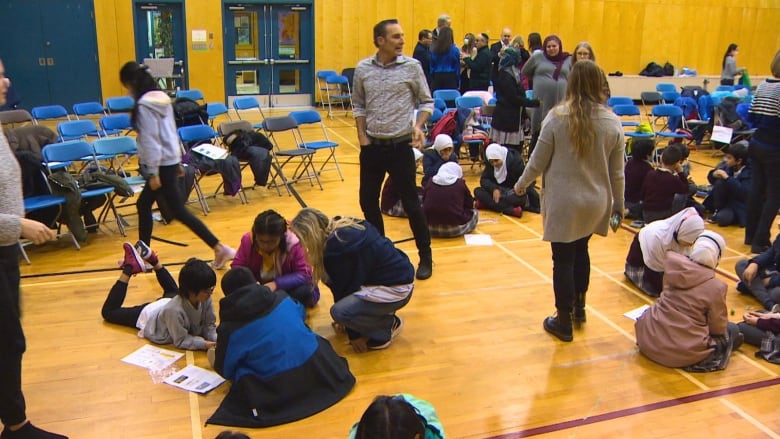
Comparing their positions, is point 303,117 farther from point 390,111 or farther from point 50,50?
point 50,50

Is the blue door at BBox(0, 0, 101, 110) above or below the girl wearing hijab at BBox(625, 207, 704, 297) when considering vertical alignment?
above

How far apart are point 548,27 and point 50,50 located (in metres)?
10.9

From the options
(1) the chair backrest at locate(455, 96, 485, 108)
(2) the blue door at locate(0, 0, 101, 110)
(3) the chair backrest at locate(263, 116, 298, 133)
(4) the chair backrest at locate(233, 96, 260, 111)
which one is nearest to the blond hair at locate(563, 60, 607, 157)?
(3) the chair backrest at locate(263, 116, 298, 133)

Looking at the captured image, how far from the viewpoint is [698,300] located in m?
3.75

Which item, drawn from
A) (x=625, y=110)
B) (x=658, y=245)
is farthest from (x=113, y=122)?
(x=625, y=110)

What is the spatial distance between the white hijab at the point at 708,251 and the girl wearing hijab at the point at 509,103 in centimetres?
373

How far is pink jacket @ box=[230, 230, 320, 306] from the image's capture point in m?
3.97

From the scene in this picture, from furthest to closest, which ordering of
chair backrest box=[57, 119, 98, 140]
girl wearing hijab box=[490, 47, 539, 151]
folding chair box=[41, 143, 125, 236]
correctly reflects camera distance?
chair backrest box=[57, 119, 98, 140]
girl wearing hijab box=[490, 47, 539, 151]
folding chair box=[41, 143, 125, 236]

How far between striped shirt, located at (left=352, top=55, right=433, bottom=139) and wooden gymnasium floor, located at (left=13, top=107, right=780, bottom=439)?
120cm

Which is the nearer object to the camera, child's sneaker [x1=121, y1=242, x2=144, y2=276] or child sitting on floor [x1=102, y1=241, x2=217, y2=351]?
child sitting on floor [x1=102, y1=241, x2=217, y2=351]

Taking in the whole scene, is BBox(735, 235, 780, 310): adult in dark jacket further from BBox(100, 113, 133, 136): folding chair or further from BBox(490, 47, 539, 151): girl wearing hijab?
BBox(100, 113, 133, 136): folding chair

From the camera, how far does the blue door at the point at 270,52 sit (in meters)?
13.8

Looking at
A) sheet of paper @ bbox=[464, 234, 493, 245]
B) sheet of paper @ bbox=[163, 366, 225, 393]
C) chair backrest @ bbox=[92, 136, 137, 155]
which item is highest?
chair backrest @ bbox=[92, 136, 137, 155]

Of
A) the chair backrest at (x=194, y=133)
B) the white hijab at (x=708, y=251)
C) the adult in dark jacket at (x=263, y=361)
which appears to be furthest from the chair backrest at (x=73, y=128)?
the white hijab at (x=708, y=251)
